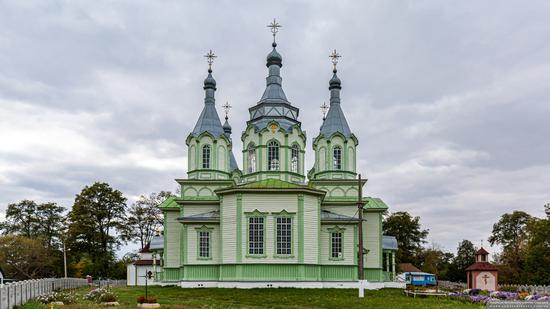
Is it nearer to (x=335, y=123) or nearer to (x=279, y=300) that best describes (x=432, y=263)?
(x=335, y=123)

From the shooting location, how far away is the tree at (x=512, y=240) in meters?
52.8

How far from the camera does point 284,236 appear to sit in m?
32.6

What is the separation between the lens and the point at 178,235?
37750 mm

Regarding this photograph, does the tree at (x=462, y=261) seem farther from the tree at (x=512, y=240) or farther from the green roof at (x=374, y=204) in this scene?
the green roof at (x=374, y=204)

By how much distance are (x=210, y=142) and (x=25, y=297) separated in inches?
670

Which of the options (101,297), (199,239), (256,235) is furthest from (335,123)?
(101,297)

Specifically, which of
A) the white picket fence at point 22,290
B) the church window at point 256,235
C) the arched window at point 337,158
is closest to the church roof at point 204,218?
the church window at point 256,235

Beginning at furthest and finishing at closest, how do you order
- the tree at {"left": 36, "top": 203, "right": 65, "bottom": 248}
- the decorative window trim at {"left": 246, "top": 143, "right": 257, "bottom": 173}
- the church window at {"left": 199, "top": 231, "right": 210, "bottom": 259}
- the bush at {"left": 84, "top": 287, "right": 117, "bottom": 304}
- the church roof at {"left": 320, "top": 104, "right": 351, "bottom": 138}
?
the tree at {"left": 36, "top": 203, "right": 65, "bottom": 248} → the church roof at {"left": 320, "top": 104, "right": 351, "bottom": 138} → the decorative window trim at {"left": 246, "top": 143, "right": 257, "bottom": 173} → the church window at {"left": 199, "top": 231, "right": 210, "bottom": 259} → the bush at {"left": 84, "top": 287, "right": 117, "bottom": 304}

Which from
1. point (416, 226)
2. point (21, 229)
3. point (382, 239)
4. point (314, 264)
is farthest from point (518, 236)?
point (21, 229)

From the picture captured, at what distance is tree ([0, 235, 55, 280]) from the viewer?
2041 inches

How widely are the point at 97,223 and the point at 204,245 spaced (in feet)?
87.3

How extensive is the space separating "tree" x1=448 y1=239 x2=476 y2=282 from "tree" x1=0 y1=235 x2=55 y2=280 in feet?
130

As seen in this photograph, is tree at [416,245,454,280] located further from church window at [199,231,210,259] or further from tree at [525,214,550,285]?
church window at [199,231,210,259]

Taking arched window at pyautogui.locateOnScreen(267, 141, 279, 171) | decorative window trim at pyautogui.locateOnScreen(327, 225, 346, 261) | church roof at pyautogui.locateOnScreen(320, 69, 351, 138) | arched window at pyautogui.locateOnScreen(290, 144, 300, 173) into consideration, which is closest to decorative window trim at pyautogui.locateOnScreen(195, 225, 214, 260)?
arched window at pyautogui.locateOnScreen(267, 141, 279, 171)
